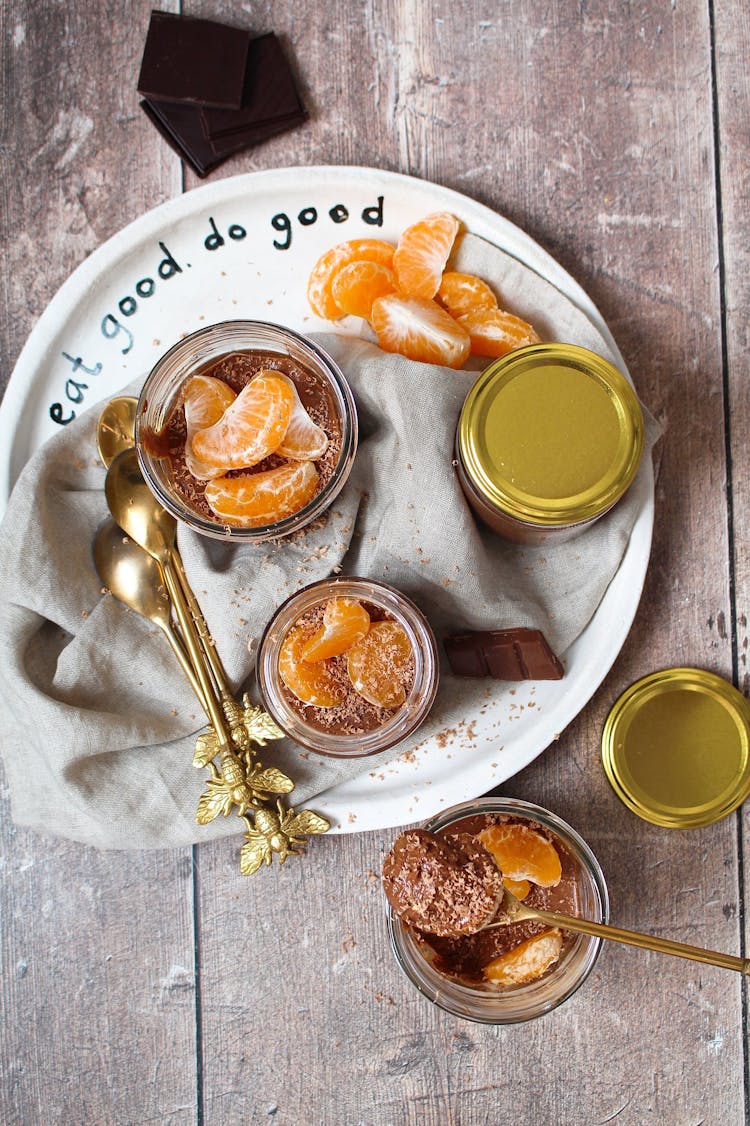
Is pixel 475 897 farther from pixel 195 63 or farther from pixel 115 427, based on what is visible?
pixel 195 63

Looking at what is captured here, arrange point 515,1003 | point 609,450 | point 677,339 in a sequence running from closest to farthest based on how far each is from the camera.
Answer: point 609,450
point 515,1003
point 677,339

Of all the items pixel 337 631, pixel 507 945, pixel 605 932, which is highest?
pixel 337 631

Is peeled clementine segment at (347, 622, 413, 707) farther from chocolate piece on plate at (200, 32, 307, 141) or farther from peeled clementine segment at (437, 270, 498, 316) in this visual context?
chocolate piece on plate at (200, 32, 307, 141)

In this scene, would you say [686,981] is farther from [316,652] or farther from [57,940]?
[57,940]

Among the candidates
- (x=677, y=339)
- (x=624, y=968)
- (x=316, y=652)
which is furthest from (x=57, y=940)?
(x=677, y=339)

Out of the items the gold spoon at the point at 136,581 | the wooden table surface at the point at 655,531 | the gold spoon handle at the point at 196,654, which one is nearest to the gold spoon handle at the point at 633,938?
the wooden table surface at the point at 655,531

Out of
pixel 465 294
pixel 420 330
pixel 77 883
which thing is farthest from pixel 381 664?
pixel 77 883

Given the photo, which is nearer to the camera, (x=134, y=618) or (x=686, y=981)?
(x=134, y=618)
